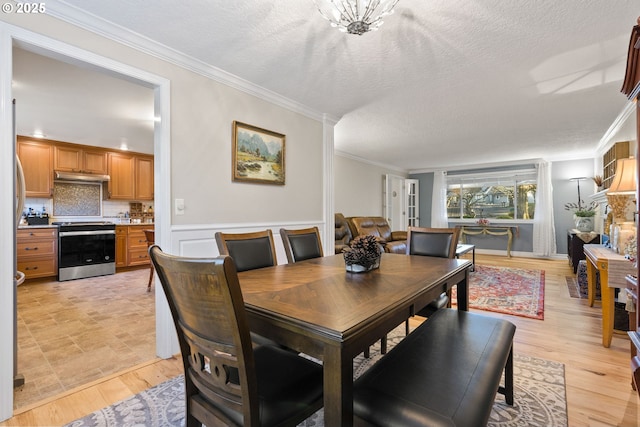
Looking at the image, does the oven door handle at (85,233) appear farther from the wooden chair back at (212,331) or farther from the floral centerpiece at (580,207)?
the floral centerpiece at (580,207)

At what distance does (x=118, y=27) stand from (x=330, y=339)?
7.97ft

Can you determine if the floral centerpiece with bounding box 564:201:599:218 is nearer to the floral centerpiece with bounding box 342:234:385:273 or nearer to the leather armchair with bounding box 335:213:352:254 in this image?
the leather armchair with bounding box 335:213:352:254

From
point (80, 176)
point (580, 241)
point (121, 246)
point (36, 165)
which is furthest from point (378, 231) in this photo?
point (36, 165)

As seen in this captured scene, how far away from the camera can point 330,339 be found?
0.83 metres

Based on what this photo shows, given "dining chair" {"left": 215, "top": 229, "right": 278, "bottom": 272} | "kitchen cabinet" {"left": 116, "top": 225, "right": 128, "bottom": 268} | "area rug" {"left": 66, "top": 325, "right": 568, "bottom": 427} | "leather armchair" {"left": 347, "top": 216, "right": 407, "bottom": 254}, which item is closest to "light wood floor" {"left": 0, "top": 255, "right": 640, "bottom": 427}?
"area rug" {"left": 66, "top": 325, "right": 568, "bottom": 427}

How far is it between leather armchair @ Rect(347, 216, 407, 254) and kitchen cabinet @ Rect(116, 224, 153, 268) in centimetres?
400

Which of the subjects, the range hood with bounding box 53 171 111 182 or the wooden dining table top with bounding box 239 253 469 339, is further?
the range hood with bounding box 53 171 111 182

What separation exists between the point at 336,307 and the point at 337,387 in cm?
26

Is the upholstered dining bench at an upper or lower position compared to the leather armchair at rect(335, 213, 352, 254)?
lower

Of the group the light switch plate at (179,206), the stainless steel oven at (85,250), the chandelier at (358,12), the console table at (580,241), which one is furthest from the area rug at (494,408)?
the stainless steel oven at (85,250)

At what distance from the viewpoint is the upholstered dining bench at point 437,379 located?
2.90ft

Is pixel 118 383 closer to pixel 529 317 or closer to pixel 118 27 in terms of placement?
pixel 118 27

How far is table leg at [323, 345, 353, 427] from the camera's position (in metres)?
0.82

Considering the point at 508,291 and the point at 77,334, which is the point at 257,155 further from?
the point at 508,291
